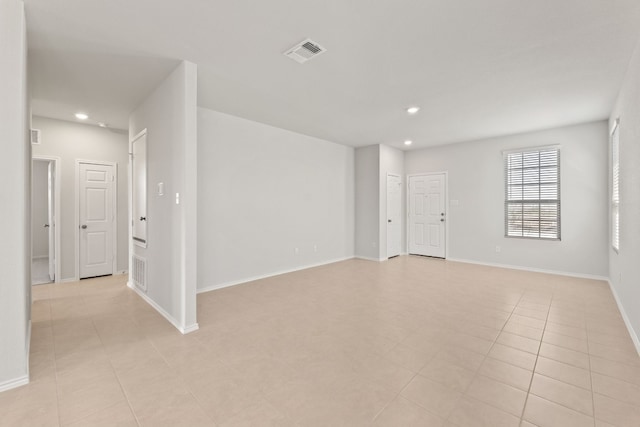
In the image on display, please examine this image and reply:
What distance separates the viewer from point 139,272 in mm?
4137

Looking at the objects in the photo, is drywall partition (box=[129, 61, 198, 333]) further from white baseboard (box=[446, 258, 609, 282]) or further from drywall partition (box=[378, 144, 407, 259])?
white baseboard (box=[446, 258, 609, 282])

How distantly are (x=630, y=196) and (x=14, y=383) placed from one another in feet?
18.4

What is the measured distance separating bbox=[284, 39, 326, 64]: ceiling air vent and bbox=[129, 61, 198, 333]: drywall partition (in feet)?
3.59

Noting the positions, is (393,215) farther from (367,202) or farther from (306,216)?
(306,216)

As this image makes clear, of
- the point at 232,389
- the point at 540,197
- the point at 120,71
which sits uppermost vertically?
the point at 120,71

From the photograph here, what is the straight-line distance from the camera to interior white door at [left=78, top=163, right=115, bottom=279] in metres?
5.09

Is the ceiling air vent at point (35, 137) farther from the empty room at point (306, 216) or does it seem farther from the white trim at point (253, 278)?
the white trim at point (253, 278)

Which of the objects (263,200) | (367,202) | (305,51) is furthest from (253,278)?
(305,51)

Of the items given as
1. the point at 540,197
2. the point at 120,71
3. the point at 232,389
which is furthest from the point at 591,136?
the point at 120,71

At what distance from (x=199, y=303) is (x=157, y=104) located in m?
2.62

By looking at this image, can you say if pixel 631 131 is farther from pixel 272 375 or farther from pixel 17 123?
pixel 17 123

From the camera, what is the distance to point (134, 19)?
2328 millimetres

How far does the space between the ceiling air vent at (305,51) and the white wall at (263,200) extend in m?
2.20

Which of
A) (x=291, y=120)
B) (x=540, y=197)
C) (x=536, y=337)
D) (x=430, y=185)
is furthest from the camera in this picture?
(x=430, y=185)
